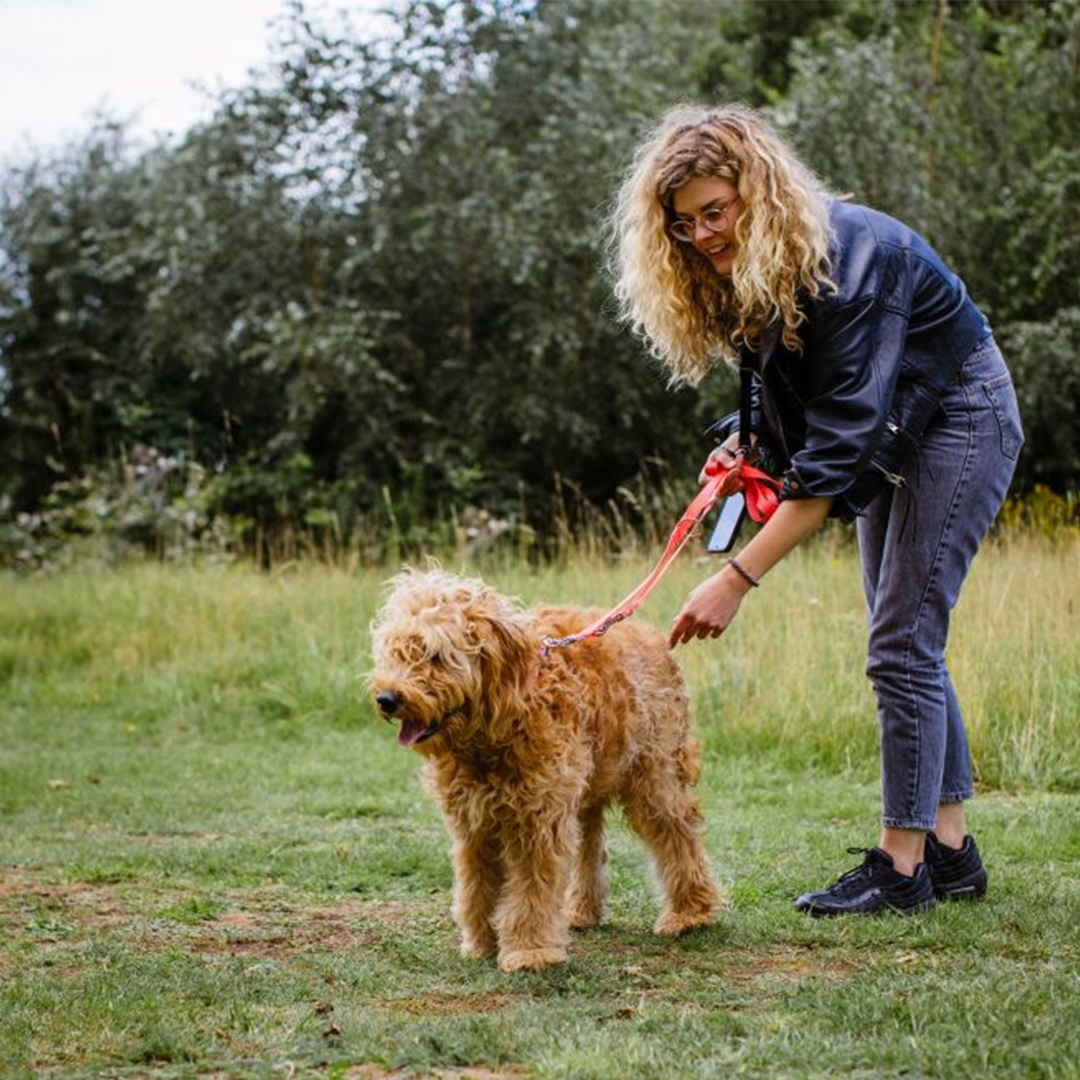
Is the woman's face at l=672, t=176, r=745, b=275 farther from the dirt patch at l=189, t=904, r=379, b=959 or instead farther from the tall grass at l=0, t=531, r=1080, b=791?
the tall grass at l=0, t=531, r=1080, b=791

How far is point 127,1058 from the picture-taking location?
3.23m

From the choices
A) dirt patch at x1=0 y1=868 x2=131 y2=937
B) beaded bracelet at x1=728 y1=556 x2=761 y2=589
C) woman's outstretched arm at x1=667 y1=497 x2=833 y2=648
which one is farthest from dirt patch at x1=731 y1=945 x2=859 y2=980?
dirt patch at x1=0 y1=868 x2=131 y2=937

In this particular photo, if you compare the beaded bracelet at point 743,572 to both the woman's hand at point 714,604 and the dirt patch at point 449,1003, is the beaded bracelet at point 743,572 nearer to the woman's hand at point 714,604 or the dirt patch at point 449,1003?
the woman's hand at point 714,604

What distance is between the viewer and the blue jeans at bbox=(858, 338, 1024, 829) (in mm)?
4238

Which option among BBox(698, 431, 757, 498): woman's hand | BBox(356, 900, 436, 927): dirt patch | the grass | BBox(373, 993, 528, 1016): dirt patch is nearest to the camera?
the grass

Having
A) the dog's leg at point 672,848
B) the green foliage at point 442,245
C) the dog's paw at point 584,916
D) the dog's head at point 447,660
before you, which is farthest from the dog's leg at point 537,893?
the green foliage at point 442,245

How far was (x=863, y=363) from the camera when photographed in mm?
3904

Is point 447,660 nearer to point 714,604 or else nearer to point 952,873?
point 714,604

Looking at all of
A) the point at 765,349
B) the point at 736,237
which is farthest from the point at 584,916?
the point at 736,237

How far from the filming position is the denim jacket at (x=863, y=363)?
3885mm

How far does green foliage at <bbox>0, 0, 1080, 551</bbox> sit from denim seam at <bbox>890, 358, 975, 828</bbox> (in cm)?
1078

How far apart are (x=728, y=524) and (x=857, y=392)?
2.07 feet

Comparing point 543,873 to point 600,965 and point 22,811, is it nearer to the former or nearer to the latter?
point 600,965

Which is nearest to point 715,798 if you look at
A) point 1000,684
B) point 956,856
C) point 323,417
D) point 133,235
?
point 1000,684
